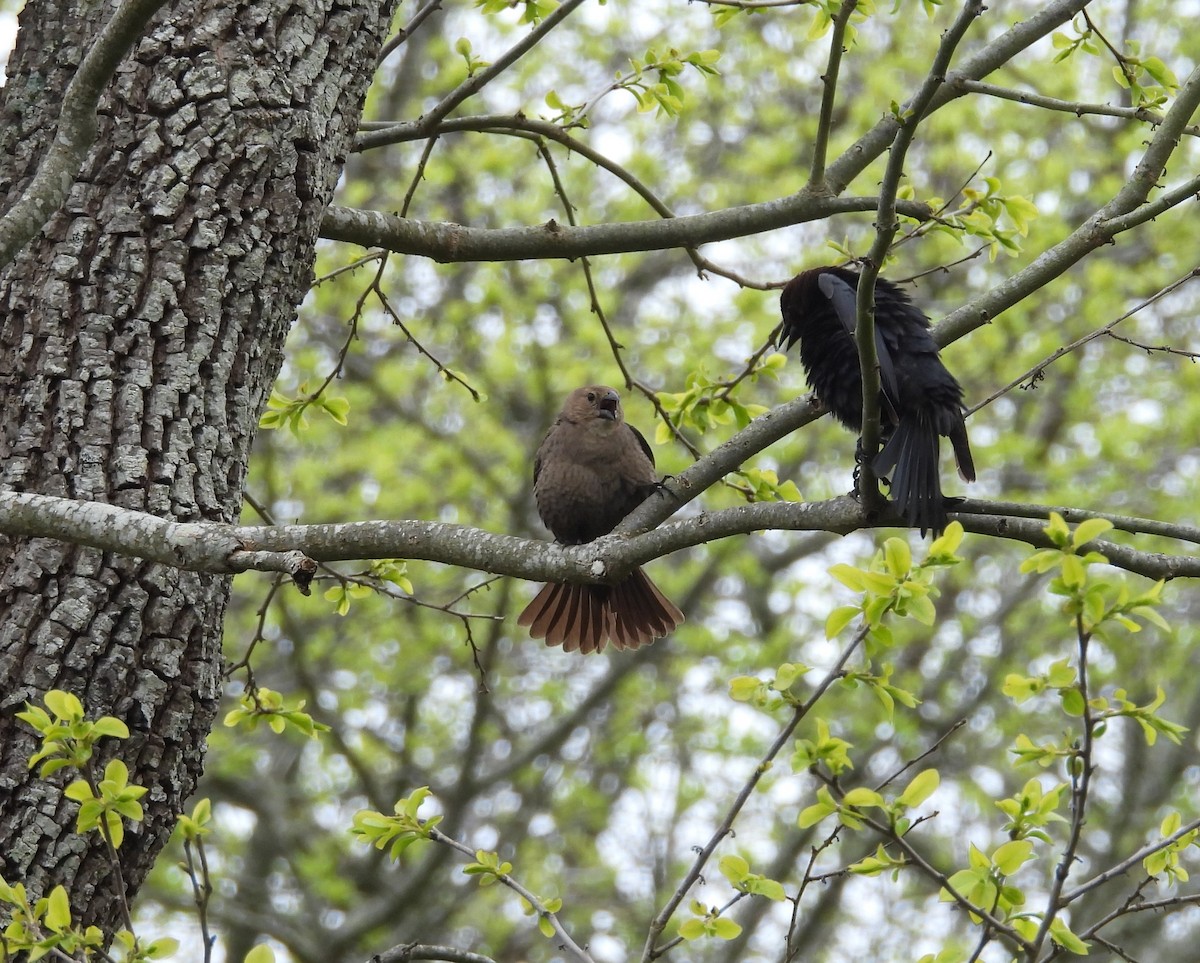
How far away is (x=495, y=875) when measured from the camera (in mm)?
2773

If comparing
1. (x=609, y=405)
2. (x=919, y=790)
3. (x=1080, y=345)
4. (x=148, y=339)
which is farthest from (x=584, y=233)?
(x=919, y=790)

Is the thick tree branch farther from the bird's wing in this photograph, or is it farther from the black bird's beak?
the black bird's beak

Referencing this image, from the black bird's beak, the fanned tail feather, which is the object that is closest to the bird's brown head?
the black bird's beak

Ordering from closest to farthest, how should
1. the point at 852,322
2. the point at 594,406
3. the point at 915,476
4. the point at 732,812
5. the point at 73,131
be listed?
the point at 73,131, the point at 732,812, the point at 915,476, the point at 852,322, the point at 594,406

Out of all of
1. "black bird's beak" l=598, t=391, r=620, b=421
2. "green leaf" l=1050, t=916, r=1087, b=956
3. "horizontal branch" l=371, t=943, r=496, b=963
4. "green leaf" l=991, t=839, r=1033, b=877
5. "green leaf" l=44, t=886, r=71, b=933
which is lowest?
"green leaf" l=44, t=886, r=71, b=933

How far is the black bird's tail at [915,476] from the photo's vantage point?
9.63 ft

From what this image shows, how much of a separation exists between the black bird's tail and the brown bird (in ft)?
5.40

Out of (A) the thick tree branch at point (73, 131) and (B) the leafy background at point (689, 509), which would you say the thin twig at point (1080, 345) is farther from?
(B) the leafy background at point (689, 509)

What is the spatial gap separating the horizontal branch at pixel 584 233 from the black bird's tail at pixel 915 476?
598 millimetres

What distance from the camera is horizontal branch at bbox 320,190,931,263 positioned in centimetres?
343

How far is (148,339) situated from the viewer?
280 centimetres

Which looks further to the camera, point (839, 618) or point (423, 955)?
point (423, 955)

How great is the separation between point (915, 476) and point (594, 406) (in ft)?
7.58

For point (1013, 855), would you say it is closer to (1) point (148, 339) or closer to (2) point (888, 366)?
(2) point (888, 366)
